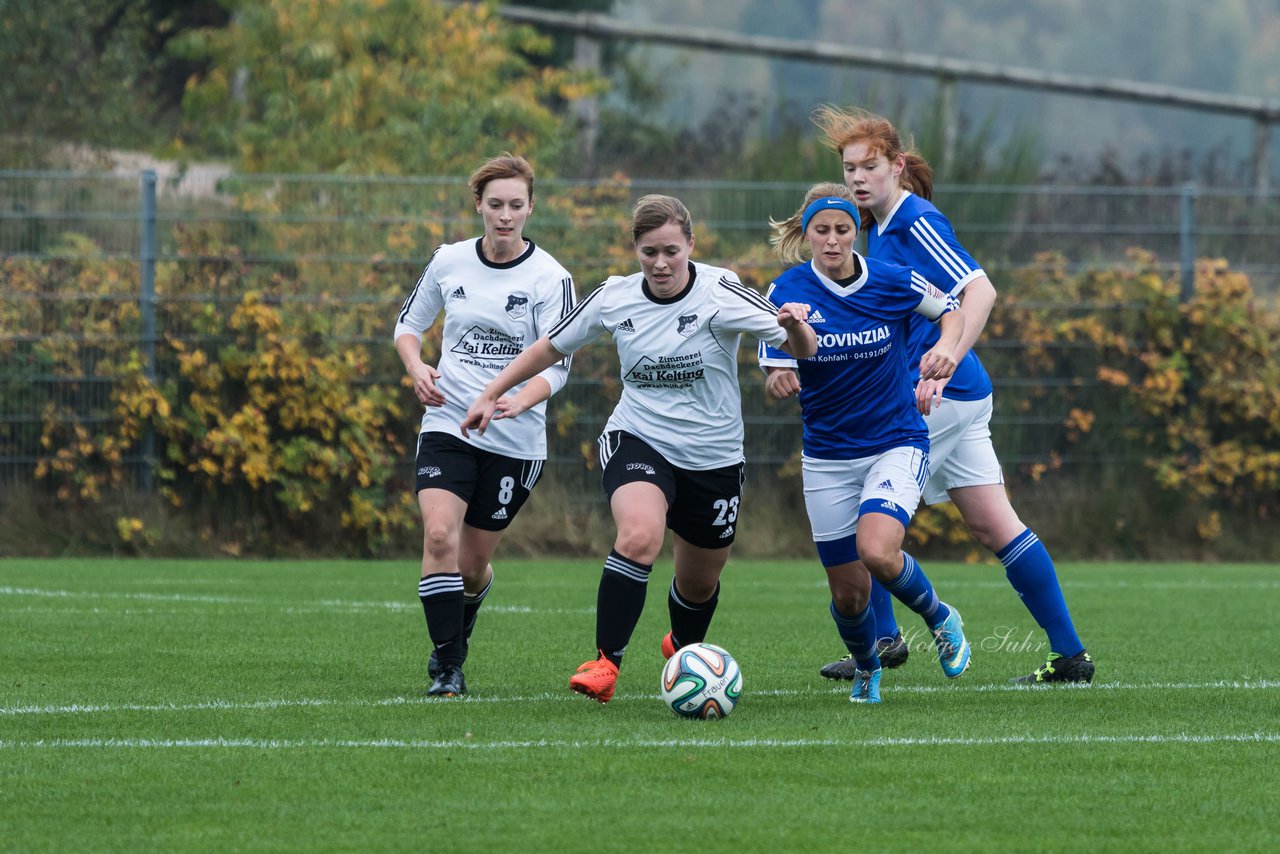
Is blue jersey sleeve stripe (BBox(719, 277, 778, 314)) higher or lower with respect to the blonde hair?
lower

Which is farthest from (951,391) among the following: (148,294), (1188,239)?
(1188,239)

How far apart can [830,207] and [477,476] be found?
1.72 metres

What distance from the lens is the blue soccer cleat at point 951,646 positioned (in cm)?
739

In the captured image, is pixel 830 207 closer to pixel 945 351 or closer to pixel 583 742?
pixel 945 351

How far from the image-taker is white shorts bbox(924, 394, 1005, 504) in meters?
7.57

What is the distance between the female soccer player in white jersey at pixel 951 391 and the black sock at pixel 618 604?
129cm

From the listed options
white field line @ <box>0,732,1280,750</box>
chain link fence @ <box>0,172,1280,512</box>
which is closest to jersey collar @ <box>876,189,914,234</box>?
white field line @ <box>0,732,1280,750</box>

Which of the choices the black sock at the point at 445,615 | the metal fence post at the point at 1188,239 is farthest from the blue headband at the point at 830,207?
the metal fence post at the point at 1188,239

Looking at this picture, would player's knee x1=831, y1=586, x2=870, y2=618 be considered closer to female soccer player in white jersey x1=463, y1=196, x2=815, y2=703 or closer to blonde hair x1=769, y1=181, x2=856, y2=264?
female soccer player in white jersey x1=463, y1=196, x2=815, y2=703

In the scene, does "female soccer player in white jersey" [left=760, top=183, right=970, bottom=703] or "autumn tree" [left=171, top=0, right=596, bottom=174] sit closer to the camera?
"female soccer player in white jersey" [left=760, top=183, right=970, bottom=703]

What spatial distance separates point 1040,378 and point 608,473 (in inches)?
353

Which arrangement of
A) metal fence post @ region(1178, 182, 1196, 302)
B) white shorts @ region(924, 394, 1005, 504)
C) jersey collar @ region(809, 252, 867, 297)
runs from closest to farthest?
jersey collar @ region(809, 252, 867, 297) → white shorts @ region(924, 394, 1005, 504) → metal fence post @ region(1178, 182, 1196, 302)

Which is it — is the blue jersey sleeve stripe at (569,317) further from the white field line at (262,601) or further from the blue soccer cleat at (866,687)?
the white field line at (262,601)

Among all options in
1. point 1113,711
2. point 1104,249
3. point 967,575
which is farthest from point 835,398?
point 1104,249
